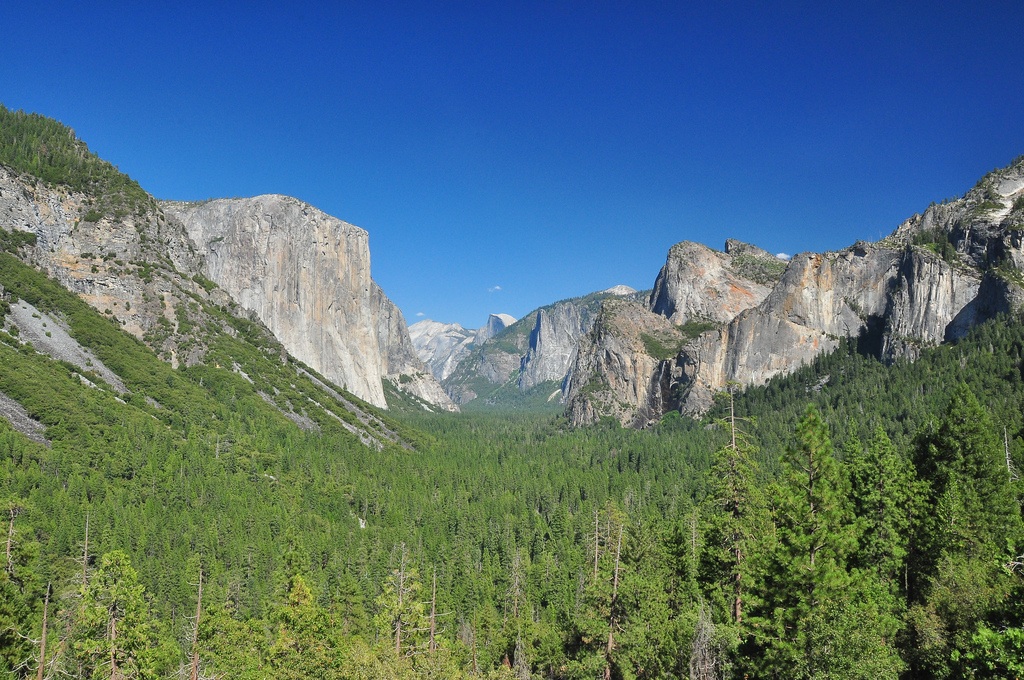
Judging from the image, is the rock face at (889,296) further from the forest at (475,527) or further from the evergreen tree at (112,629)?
the evergreen tree at (112,629)

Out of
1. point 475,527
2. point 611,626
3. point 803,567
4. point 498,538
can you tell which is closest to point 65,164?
point 475,527

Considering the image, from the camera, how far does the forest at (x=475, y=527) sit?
24.6 meters

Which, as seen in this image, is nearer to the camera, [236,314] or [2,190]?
[2,190]

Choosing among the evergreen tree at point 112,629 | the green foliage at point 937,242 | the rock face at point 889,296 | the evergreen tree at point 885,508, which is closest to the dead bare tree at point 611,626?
→ the evergreen tree at point 885,508

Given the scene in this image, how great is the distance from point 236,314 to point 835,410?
137838mm

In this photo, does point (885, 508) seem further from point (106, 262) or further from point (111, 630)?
point (106, 262)

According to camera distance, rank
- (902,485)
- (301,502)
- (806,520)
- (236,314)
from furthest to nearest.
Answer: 1. (236,314)
2. (301,502)
3. (902,485)
4. (806,520)

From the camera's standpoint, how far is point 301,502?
9062 cm

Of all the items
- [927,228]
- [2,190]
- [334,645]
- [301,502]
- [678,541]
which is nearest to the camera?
[334,645]

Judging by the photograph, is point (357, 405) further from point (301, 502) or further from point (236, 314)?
point (301, 502)

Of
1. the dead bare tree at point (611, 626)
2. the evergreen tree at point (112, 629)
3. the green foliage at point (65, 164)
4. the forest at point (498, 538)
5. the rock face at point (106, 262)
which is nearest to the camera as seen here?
the forest at point (498, 538)

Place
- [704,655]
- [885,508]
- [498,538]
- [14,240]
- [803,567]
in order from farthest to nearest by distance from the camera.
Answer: [14,240] → [498,538] → [885,508] → [704,655] → [803,567]

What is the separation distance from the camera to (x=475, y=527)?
293 ft

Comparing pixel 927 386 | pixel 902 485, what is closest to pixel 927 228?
pixel 927 386
